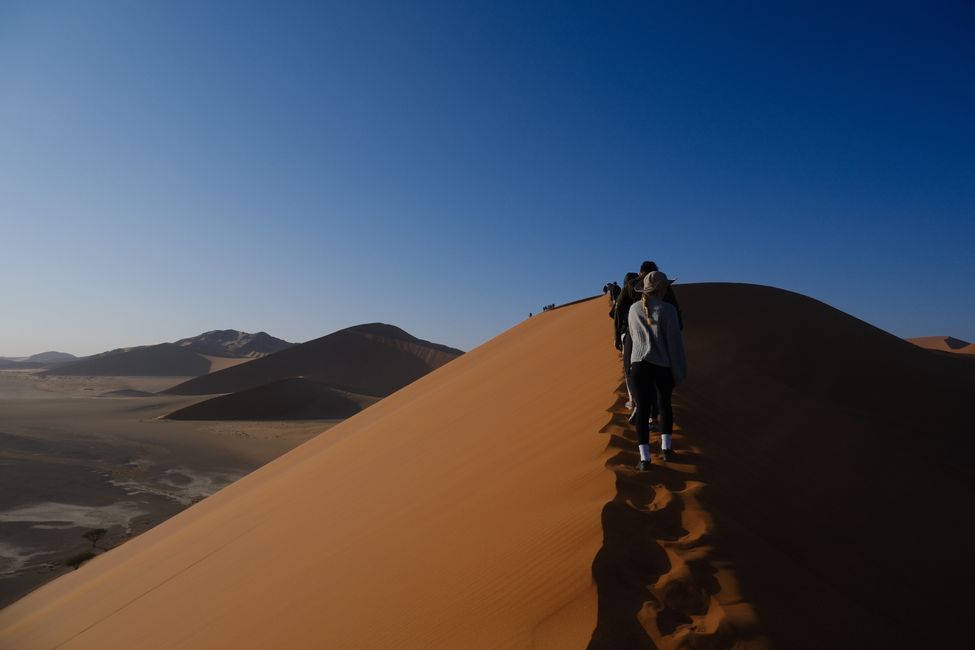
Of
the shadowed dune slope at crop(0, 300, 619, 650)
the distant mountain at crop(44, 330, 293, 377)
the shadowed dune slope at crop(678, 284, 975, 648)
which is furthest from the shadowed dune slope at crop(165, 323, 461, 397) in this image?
the shadowed dune slope at crop(678, 284, 975, 648)

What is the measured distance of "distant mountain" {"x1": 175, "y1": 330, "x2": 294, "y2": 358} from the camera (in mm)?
109438

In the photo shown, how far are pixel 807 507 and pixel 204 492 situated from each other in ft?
48.7

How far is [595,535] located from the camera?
248 centimetres

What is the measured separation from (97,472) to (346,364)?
4914cm

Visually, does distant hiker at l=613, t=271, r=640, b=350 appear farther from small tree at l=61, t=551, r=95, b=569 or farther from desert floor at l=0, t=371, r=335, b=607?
small tree at l=61, t=551, r=95, b=569

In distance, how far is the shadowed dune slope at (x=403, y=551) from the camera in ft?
7.77

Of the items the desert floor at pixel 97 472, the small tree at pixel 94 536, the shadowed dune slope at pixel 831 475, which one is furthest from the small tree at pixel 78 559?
the shadowed dune slope at pixel 831 475

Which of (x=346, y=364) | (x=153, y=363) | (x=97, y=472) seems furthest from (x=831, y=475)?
(x=153, y=363)

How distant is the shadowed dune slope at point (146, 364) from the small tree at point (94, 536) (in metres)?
87.4

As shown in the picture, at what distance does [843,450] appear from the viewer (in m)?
4.55

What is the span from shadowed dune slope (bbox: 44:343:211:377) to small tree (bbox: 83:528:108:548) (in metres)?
87.4

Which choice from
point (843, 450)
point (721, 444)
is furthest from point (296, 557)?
point (843, 450)

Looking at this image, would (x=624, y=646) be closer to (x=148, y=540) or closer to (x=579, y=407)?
(x=579, y=407)

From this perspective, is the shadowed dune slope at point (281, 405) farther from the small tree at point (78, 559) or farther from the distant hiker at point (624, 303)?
the distant hiker at point (624, 303)
